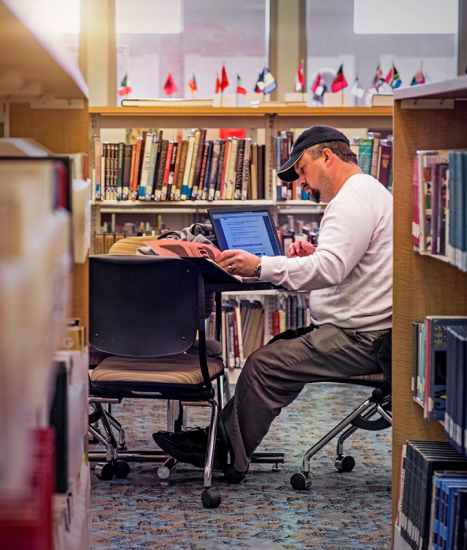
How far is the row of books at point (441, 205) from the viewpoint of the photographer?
57.9 inches

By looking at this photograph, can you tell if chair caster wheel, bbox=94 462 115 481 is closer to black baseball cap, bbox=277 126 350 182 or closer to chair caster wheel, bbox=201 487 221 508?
chair caster wheel, bbox=201 487 221 508

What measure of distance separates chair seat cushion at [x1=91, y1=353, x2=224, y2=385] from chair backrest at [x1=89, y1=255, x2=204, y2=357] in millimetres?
71

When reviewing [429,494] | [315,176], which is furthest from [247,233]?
[429,494]

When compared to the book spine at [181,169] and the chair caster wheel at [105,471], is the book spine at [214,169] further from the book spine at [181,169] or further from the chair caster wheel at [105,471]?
the chair caster wheel at [105,471]

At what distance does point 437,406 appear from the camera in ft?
5.68

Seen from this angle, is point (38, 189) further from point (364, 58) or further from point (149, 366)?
point (364, 58)

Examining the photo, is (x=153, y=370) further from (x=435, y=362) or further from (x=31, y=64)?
(x=31, y=64)

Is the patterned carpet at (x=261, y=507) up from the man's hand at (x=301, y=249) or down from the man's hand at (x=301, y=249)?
down

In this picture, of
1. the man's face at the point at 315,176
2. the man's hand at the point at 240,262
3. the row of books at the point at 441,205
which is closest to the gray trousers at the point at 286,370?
the man's hand at the point at 240,262

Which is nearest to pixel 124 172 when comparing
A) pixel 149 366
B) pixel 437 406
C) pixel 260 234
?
pixel 260 234

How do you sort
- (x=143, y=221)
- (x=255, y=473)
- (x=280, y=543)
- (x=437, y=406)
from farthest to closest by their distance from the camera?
(x=143, y=221) < (x=255, y=473) < (x=280, y=543) < (x=437, y=406)

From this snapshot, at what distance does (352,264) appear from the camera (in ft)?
8.18

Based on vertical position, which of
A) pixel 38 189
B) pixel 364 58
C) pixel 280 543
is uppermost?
pixel 364 58

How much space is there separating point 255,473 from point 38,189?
7.42ft
